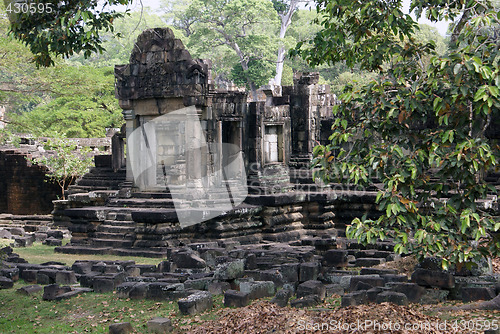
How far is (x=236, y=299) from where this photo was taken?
8.64m

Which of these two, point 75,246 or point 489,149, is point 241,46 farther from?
point 489,149

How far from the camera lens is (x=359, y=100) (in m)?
7.48

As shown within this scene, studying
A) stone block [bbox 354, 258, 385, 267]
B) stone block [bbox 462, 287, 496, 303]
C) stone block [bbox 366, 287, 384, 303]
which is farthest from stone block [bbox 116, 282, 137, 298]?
stone block [bbox 462, 287, 496, 303]

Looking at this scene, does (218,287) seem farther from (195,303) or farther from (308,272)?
(308,272)

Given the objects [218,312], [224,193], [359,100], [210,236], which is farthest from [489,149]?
[224,193]

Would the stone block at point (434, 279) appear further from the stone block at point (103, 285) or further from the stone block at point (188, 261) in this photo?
the stone block at point (103, 285)

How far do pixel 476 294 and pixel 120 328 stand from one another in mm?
4273

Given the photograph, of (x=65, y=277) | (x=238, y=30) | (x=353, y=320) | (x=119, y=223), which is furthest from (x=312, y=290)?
(x=238, y=30)

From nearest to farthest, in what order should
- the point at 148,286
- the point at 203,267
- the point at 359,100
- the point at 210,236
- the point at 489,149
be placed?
the point at 489,149, the point at 359,100, the point at 148,286, the point at 203,267, the point at 210,236

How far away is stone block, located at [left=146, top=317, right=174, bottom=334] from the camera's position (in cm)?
780

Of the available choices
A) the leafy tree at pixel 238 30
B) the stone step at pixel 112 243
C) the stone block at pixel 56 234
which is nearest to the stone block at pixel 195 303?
the stone step at pixel 112 243

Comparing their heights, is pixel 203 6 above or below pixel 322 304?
above

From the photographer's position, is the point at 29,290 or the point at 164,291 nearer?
the point at 164,291

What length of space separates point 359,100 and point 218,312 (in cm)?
323
